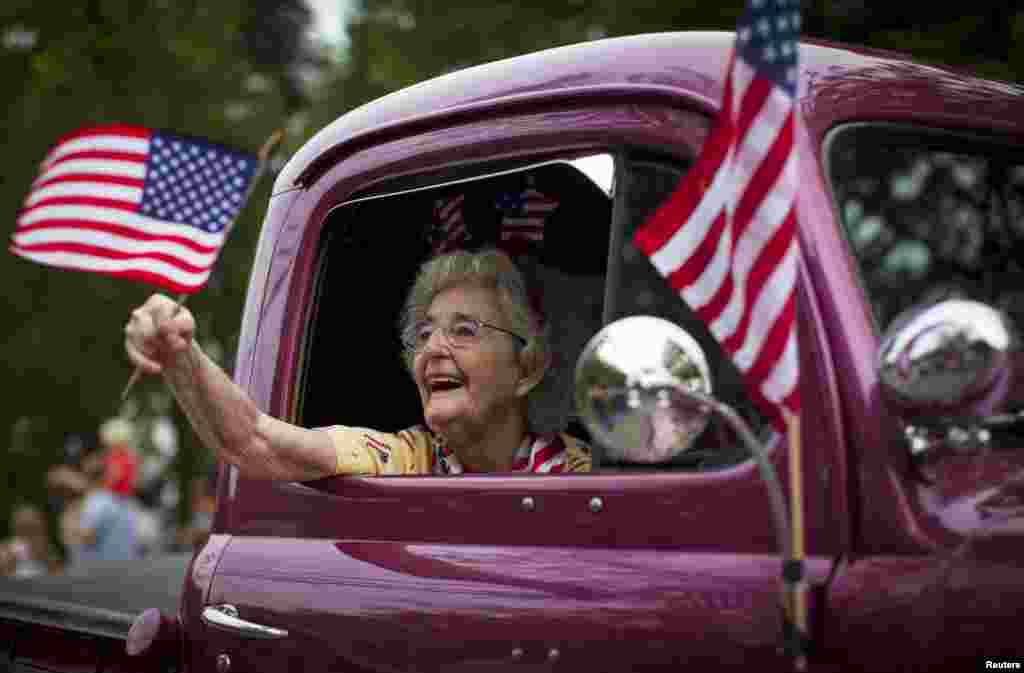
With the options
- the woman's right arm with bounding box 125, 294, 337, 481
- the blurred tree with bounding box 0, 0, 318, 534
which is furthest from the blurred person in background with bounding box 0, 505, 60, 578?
the woman's right arm with bounding box 125, 294, 337, 481

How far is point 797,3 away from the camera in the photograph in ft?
6.13

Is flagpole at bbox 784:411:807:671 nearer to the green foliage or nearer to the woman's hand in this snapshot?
the woman's hand

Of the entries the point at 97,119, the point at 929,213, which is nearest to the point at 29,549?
the point at 97,119

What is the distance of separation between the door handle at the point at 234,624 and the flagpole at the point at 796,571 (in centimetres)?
107

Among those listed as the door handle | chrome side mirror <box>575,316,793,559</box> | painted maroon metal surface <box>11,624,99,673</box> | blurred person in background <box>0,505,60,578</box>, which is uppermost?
chrome side mirror <box>575,316,793,559</box>

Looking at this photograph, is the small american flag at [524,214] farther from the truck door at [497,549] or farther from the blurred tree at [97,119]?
the blurred tree at [97,119]

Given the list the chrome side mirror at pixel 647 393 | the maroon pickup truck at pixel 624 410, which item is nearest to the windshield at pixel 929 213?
the maroon pickup truck at pixel 624 410

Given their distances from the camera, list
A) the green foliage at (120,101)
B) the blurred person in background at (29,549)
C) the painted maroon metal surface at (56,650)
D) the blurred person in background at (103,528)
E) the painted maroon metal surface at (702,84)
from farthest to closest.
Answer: the green foliage at (120,101)
the blurred person in background at (29,549)
the blurred person in background at (103,528)
the painted maroon metal surface at (56,650)
the painted maroon metal surface at (702,84)

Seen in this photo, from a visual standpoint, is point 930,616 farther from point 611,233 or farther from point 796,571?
point 611,233

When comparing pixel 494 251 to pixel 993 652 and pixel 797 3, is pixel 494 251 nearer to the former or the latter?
pixel 797 3

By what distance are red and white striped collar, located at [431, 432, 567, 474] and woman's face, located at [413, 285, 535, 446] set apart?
0.05 metres

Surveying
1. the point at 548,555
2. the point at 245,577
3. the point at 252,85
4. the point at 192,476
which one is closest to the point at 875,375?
the point at 548,555

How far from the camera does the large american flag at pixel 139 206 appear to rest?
11.1ft

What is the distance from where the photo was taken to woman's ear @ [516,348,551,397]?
3.08 metres
